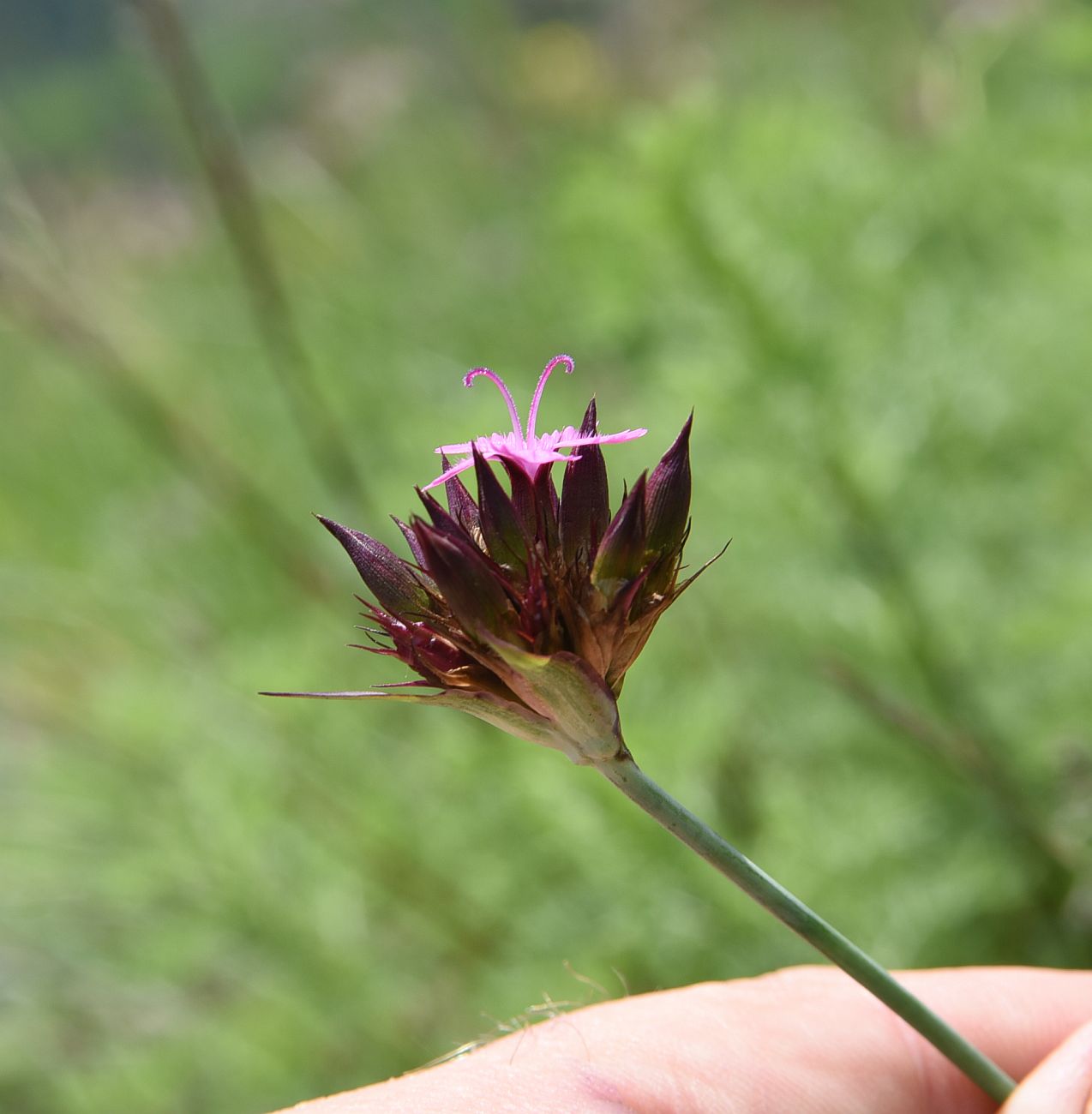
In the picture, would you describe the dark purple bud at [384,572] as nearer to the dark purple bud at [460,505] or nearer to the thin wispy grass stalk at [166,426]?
the dark purple bud at [460,505]

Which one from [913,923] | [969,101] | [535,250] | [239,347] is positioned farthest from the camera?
[239,347]

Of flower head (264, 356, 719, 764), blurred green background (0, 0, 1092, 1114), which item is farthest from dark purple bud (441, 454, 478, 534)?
blurred green background (0, 0, 1092, 1114)

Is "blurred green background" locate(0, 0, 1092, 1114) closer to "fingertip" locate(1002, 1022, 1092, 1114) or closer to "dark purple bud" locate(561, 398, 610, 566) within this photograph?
"fingertip" locate(1002, 1022, 1092, 1114)

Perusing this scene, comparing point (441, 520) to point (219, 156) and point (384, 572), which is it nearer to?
point (384, 572)

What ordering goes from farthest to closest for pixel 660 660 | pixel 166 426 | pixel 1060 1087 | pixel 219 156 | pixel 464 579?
pixel 166 426
pixel 660 660
pixel 219 156
pixel 1060 1087
pixel 464 579

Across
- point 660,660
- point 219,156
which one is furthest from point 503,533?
point 660,660

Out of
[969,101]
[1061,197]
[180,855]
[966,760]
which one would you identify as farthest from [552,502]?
[969,101]

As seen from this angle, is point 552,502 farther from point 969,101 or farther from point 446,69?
point 446,69
